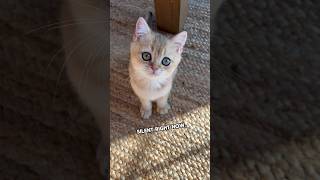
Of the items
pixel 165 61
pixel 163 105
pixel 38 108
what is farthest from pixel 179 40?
pixel 38 108

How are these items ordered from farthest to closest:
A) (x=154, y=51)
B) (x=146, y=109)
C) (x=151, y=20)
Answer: (x=151, y=20) → (x=146, y=109) → (x=154, y=51)

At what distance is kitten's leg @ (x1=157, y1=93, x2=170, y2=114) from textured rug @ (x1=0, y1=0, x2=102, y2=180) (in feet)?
0.65

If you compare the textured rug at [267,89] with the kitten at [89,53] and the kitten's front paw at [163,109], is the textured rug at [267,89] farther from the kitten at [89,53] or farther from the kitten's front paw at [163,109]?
the kitten at [89,53]

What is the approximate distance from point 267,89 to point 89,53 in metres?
0.56

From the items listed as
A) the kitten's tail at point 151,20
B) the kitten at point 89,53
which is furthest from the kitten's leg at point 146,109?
the kitten's tail at point 151,20

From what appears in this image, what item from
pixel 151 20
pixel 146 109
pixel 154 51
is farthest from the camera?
pixel 151 20

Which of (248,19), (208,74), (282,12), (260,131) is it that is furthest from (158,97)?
(282,12)

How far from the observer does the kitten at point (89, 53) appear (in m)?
1.33

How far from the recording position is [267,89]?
1.35m

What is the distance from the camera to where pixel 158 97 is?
4.17ft

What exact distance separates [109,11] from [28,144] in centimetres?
50

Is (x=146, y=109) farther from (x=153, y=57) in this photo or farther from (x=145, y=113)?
(x=153, y=57)

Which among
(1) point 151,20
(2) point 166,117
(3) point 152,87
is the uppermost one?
(1) point 151,20

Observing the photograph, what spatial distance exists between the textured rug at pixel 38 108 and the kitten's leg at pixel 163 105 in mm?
199
